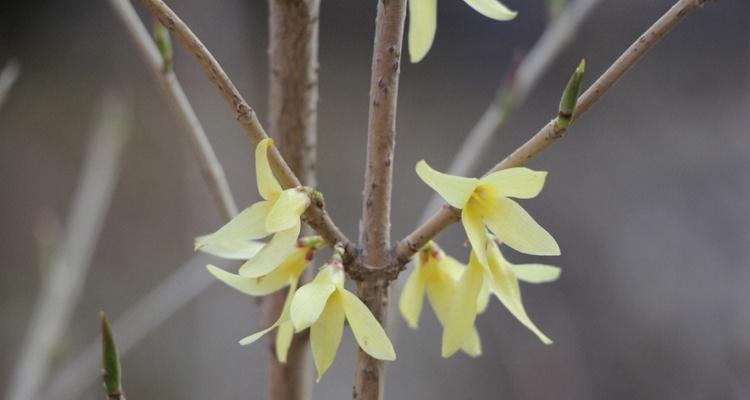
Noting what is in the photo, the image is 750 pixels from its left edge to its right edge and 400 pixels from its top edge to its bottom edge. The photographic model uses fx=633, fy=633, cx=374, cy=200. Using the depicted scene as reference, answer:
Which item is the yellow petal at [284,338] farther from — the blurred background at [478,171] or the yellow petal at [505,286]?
the blurred background at [478,171]

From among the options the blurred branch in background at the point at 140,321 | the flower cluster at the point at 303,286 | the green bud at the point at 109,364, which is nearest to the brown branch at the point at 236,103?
the flower cluster at the point at 303,286

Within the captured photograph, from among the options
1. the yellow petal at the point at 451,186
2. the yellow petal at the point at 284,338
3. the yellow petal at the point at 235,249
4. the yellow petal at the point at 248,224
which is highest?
the yellow petal at the point at 451,186

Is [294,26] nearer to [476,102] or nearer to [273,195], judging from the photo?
[273,195]

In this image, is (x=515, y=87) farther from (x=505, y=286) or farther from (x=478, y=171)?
(x=478, y=171)

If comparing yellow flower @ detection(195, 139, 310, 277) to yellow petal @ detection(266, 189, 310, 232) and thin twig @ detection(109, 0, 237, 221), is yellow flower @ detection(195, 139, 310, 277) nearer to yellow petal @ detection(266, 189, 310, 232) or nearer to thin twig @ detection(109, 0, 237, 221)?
yellow petal @ detection(266, 189, 310, 232)

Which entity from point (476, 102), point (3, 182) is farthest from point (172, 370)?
point (476, 102)

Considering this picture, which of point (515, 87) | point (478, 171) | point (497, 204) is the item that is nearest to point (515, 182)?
point (497, 204)
